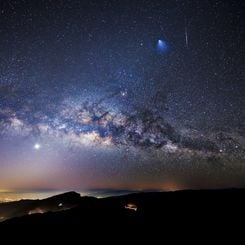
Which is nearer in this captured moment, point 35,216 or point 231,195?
point 231,195

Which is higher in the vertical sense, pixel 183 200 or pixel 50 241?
pixel 183 200

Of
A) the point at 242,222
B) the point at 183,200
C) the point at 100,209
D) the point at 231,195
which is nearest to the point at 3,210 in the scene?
the point at 100,209

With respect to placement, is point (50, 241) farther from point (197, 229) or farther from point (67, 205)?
point (67, 205)

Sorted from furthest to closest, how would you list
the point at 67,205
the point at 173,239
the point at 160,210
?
the point at 67,205 → the point at 160,210 → the point at 173,239

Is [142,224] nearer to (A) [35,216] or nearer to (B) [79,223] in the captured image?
(B) [79,223]

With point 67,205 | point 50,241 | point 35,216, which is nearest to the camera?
point 50,241

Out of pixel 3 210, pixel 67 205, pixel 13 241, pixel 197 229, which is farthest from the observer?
pixel 3 210

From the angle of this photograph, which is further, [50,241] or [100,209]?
[100,209]

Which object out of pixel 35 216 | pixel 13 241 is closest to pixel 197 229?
pixel 13 241

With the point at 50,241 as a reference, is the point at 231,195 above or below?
above
